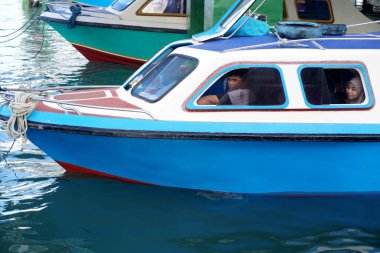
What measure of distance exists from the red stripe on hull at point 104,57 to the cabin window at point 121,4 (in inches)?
44.6

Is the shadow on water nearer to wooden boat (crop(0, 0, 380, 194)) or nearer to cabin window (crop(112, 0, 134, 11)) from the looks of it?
wooden boat (crop(0, 0, 380, 194))

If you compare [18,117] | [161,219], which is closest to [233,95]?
[161,219]

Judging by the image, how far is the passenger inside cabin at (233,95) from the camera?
7.51 m

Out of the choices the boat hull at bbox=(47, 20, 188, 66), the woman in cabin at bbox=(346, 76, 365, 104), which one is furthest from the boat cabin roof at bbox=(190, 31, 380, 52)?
the boat hull at bbox=(47, 20, 188, 66)

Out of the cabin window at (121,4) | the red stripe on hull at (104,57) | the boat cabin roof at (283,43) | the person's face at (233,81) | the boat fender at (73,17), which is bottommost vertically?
the red stripe on hull at (104,57)

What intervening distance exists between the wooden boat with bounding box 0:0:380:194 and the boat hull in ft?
27.5

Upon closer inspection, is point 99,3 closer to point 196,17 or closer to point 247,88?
point 196,17

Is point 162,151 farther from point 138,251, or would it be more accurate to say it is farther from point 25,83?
point 25,83

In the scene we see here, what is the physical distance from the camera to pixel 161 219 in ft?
24.7

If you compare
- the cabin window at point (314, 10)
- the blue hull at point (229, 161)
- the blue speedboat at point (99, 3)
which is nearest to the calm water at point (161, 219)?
the blue hull at point (229, 161)

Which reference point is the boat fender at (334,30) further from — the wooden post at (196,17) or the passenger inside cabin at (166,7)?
the passenger inside cabin at (166,7)

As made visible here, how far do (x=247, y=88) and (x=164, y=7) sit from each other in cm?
906

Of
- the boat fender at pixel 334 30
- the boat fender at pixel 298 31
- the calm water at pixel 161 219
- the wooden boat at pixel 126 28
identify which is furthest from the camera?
the wooden boat at pixel 126 28

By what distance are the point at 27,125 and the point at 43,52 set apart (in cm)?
1282
